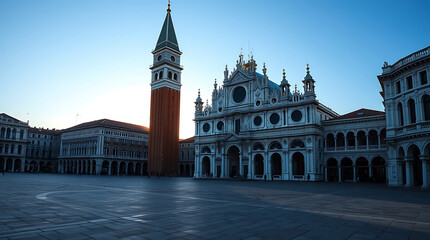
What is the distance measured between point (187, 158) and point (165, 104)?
22.4 meters

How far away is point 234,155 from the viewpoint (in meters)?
55.0

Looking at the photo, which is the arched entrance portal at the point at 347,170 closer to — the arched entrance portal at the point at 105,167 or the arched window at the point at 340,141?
the arched window at the point at 340,141


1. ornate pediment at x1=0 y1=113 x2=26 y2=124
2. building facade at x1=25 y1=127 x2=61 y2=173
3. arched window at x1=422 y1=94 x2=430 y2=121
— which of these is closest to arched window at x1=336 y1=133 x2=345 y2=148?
arched window at x1=422 y1=94 x2=430 y2=121

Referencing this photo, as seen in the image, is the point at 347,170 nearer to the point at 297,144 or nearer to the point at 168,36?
the point at 297,144

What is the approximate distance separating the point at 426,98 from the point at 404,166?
7546 millimetres

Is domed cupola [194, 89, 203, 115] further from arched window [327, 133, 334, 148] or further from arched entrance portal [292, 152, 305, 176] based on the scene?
arched window [327, 133, 334, 148]

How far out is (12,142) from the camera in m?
82.2

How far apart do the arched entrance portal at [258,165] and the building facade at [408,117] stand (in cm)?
2344

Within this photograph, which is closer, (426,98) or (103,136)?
(426,98)

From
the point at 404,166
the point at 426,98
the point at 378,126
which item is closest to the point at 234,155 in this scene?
the point at 378,126

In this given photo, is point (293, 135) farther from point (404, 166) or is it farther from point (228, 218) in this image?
point (228, 218)

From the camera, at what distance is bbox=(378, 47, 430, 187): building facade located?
84.0 feet

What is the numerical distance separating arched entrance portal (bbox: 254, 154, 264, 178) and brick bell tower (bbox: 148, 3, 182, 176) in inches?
933

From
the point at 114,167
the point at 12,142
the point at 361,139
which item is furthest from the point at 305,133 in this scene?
the point at 12,142
